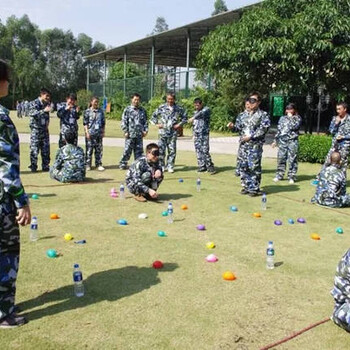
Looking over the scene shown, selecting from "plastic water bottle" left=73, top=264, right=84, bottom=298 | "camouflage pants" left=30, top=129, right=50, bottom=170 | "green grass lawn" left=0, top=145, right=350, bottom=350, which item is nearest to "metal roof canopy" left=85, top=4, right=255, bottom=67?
"camouflage pants" left=30, top=129, right=50, bottom=170

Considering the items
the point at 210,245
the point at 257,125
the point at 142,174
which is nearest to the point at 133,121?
the point at 142,174

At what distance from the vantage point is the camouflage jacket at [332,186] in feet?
27.7

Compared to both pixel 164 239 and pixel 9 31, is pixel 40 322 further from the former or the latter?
pixel 9 31

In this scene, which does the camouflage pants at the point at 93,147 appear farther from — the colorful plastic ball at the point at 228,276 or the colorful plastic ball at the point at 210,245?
the colorful plastic ball at the point at 228,276

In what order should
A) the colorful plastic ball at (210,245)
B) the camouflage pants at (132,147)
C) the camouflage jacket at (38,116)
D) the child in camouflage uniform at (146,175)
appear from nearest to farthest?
the colorful plastic ball at (210,245) < the child in camouflage uniform at (146,175) < the camouflage jacket at (38,116) < the camouflage pants at (132,147)

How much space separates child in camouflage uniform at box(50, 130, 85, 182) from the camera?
32.6 ft

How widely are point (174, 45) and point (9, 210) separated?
1353 inches

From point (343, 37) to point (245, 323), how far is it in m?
13.7

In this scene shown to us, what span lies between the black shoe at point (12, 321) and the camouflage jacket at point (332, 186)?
21.1 feet

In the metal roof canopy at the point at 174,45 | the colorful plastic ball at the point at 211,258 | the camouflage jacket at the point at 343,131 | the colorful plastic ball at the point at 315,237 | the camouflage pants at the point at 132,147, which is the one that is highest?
the metal roof canopy at the point at 174,45

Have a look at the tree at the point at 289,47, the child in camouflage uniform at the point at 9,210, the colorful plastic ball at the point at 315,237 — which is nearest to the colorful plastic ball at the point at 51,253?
the child in camouflage uniform at the point at 9,210

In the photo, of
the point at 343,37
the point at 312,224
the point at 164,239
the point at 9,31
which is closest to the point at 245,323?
the point at 164,239

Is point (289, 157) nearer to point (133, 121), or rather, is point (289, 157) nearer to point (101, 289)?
point (133, 121)

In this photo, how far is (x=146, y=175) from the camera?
834cm
